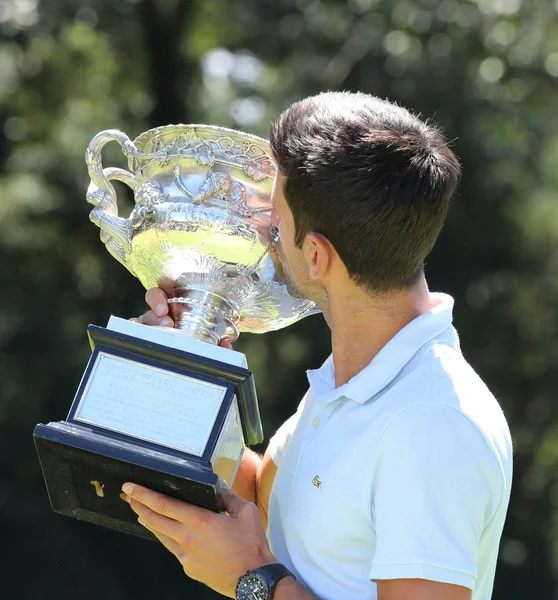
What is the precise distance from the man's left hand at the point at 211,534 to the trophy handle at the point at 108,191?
1.40 feet

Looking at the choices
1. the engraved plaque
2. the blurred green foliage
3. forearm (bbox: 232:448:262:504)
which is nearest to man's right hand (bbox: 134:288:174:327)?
the engraved plaque

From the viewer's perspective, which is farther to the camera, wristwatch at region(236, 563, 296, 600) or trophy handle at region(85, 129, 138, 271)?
trophy handle at region(85, 129, 138, 271)

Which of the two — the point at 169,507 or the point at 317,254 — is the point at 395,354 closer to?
the point at 317,254

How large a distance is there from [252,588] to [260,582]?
0.05ft

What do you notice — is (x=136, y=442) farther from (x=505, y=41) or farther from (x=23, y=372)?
(x=505, y=41)

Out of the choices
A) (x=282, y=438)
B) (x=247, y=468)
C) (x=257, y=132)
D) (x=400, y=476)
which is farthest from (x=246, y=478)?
(x=257, y=132)

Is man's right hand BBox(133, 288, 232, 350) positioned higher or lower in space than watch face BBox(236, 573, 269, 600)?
higher

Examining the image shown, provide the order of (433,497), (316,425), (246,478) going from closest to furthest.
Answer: (433,497), (316,425), (246,478)

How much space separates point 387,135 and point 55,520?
10.4ft

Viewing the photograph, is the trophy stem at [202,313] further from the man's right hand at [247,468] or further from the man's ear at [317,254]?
the man's ear at [317,254]

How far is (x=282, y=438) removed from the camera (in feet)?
4.82

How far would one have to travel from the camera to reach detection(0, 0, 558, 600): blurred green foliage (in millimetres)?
3857

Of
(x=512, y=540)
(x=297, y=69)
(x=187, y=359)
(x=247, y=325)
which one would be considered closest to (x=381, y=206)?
(x=187, y=359)

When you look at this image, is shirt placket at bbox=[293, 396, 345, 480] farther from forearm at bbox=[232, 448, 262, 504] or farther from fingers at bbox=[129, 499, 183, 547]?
forearm at bbox=[232, 448, 262, 504]
